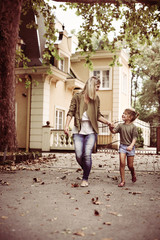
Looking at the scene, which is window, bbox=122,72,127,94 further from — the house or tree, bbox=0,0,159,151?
tree, bbox=0,0,159,151

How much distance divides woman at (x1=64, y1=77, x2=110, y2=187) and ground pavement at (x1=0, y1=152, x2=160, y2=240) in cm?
48

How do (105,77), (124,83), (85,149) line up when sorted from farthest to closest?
(124,83) → (105,77) → (85,149)

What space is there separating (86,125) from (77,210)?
2198 mm

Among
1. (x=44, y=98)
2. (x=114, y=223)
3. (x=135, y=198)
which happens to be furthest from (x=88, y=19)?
(x=114, y=223)

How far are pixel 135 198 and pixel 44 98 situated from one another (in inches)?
525

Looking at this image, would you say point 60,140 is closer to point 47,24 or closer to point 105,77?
point 47,24

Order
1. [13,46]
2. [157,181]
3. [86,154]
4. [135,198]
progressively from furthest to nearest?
[13,46] → [157,181] → [86,154] → [135,198]

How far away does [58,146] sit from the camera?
57.6 ft

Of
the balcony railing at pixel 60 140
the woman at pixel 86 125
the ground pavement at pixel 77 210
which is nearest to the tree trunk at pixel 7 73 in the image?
the ground pavement at pixel 77 210

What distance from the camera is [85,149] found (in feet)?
19.3

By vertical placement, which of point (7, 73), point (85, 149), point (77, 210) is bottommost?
point (77, 210)

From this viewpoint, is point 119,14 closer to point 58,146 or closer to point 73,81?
point 73,81

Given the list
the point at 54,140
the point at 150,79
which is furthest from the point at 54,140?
the point at 150,79

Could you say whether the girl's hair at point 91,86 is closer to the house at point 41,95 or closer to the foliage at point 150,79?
the house at point 41,95
